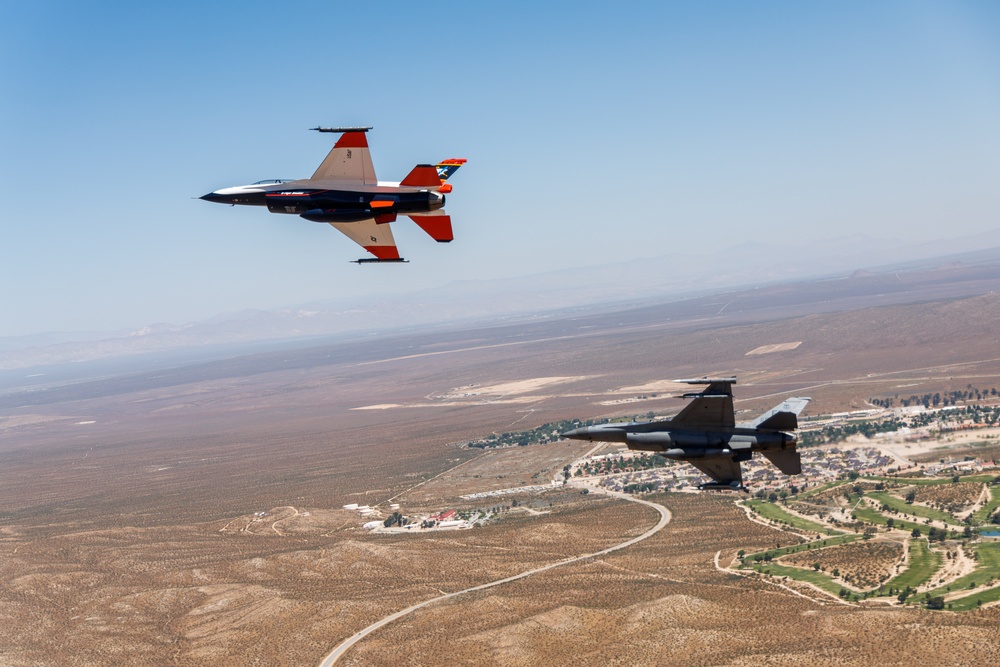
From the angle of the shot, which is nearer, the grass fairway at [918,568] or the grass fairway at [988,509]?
the grass fairway at [918,568]

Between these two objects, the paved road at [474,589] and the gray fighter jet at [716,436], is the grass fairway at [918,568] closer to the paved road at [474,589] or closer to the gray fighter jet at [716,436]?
the paved road at [474,589]

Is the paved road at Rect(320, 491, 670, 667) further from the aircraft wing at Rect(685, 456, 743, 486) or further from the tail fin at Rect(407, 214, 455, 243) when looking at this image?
the tail fin at Rect(407, 214, 455, 243)

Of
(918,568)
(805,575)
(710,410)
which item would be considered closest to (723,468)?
(710,410)

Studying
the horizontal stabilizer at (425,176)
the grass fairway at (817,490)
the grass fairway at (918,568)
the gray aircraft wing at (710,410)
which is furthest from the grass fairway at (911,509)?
the horizontal stabilizer at (425,176)

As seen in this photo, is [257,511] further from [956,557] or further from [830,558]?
[956,557]

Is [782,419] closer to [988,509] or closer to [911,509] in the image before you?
[911,509]

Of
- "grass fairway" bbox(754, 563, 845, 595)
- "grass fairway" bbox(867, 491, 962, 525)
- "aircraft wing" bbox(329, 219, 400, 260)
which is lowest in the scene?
"grass fairway" bbox(867, 491, 962, 525)

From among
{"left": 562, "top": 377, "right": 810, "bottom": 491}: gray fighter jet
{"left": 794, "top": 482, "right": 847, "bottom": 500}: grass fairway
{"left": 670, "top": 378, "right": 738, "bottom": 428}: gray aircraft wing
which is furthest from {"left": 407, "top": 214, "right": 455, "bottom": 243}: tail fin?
{"left": 794, "top": 482, "right": 847, "bottom": 500}: grass fairway

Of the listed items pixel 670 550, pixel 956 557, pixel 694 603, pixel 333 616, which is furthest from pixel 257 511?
pixel 956 557
